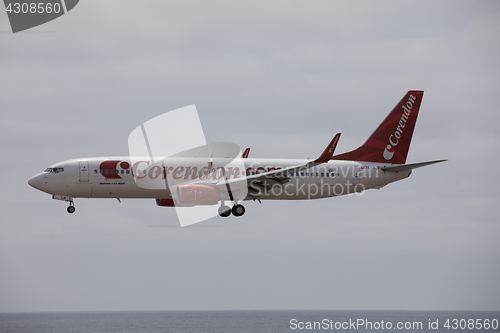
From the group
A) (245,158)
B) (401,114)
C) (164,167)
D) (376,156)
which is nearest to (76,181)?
(164,167)

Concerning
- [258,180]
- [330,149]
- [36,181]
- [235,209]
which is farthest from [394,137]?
[36,181]

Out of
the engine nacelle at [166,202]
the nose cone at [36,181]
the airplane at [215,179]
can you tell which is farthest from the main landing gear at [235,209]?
the nose cone at [36,181]

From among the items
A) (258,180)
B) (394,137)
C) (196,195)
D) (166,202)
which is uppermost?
(394,137)

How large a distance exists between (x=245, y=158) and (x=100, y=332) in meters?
158

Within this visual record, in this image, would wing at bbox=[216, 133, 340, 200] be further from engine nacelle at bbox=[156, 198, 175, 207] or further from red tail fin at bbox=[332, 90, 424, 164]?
red tail fin at bbox=[332, 90, 424, 164]

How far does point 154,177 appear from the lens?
148 ft

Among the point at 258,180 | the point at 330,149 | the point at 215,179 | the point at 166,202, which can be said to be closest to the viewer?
the point at 330,149

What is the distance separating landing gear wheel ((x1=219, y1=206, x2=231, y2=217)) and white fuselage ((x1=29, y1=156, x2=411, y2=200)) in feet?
5.88

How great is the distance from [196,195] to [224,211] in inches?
190

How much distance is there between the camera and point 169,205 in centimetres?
4975

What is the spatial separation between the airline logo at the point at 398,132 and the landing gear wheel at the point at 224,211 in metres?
14.8

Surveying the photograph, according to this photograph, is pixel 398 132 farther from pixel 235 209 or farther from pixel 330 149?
pixel 330 149

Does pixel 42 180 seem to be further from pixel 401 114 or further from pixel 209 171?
pixel 401 114

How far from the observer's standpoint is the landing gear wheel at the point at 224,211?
47906mm
